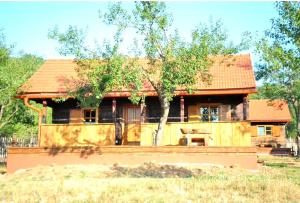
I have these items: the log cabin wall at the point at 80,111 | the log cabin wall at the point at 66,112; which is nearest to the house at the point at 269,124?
the log cabin wall at the point at 80,111

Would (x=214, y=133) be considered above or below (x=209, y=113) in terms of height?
below

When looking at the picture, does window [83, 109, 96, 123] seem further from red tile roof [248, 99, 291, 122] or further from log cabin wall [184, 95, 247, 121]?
red tile roof [248, 99, 291, 122]

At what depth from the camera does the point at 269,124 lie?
41.1 m

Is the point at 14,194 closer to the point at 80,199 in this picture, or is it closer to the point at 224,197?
the point at 80,199

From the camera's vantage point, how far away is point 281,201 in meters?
9.05

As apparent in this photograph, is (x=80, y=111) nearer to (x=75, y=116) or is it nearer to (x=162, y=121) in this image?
(x=75, y=116)

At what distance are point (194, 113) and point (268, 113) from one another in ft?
71.9

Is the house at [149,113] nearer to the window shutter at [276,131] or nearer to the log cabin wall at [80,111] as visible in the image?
the log cabin wall at [80,111]

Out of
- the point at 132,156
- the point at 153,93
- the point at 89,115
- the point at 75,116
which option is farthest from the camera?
the point at 89,115

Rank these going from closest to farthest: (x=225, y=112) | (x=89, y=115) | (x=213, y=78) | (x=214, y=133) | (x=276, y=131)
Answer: (x=214, y=133), (x=213, y=78), (x=225, y=112), (x=89, y=115), (x=276, y=131)

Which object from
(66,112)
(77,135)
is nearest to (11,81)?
(66,112)

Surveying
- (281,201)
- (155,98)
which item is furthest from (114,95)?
(281,201)

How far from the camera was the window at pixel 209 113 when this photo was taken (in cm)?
2227

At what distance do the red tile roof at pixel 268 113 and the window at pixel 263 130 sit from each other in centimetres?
130
